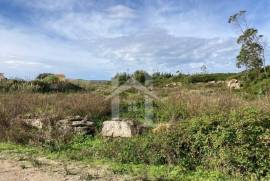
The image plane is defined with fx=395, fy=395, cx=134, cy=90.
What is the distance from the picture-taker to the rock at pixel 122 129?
30.7 ft

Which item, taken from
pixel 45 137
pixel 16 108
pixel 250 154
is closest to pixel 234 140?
pixel 250 154

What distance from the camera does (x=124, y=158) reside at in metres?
7.51

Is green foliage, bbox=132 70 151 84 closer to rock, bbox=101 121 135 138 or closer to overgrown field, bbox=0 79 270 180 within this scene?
overgrown field, bbox=0 79 270 180

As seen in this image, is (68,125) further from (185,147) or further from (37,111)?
(185,147)

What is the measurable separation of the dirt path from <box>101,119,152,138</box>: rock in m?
2.29

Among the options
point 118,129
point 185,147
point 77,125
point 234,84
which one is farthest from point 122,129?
point 234,84

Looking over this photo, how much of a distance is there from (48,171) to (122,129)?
3.05 meters

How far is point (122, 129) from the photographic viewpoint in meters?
9.52

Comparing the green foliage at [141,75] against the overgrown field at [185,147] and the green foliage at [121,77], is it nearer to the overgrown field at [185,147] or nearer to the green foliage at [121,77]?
the green foliage at [121,77]

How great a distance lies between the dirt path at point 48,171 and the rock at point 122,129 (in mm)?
2293

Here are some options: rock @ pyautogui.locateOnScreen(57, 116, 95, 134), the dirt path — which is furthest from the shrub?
rock @ pyautogui.locateOnScreen(57, 116, 95, 134)

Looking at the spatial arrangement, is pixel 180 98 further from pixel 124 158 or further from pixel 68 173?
pixel 68 173

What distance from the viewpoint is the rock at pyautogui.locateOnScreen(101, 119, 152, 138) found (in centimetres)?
937

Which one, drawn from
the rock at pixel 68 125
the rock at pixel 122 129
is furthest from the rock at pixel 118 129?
the rock at pixel 68 125
